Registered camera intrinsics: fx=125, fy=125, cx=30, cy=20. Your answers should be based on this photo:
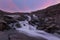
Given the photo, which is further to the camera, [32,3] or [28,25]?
[28,25]

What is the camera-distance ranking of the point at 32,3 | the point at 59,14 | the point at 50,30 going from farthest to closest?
1. the point at 59,14
2. the point at 50,30
3. the point at 32,3

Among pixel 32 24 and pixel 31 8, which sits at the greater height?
pixel 31 8

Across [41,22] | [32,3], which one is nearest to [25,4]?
[32,3]

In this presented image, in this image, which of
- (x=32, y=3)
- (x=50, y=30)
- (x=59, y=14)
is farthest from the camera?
(x=59, y=14)

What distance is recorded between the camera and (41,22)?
1.50 metres

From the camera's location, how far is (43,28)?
1.41 metres

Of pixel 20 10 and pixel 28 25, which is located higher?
pixel 20 10

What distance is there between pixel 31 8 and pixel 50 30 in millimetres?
1181

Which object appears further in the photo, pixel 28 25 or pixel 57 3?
pixel 28 25

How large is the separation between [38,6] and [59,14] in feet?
4.26

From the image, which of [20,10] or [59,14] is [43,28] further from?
[20,10]

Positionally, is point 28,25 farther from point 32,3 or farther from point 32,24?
point 32,3

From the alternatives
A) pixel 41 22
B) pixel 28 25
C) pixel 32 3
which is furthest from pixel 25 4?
pixel 41 22

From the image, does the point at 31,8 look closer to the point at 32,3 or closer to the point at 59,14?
the point at 32,3
